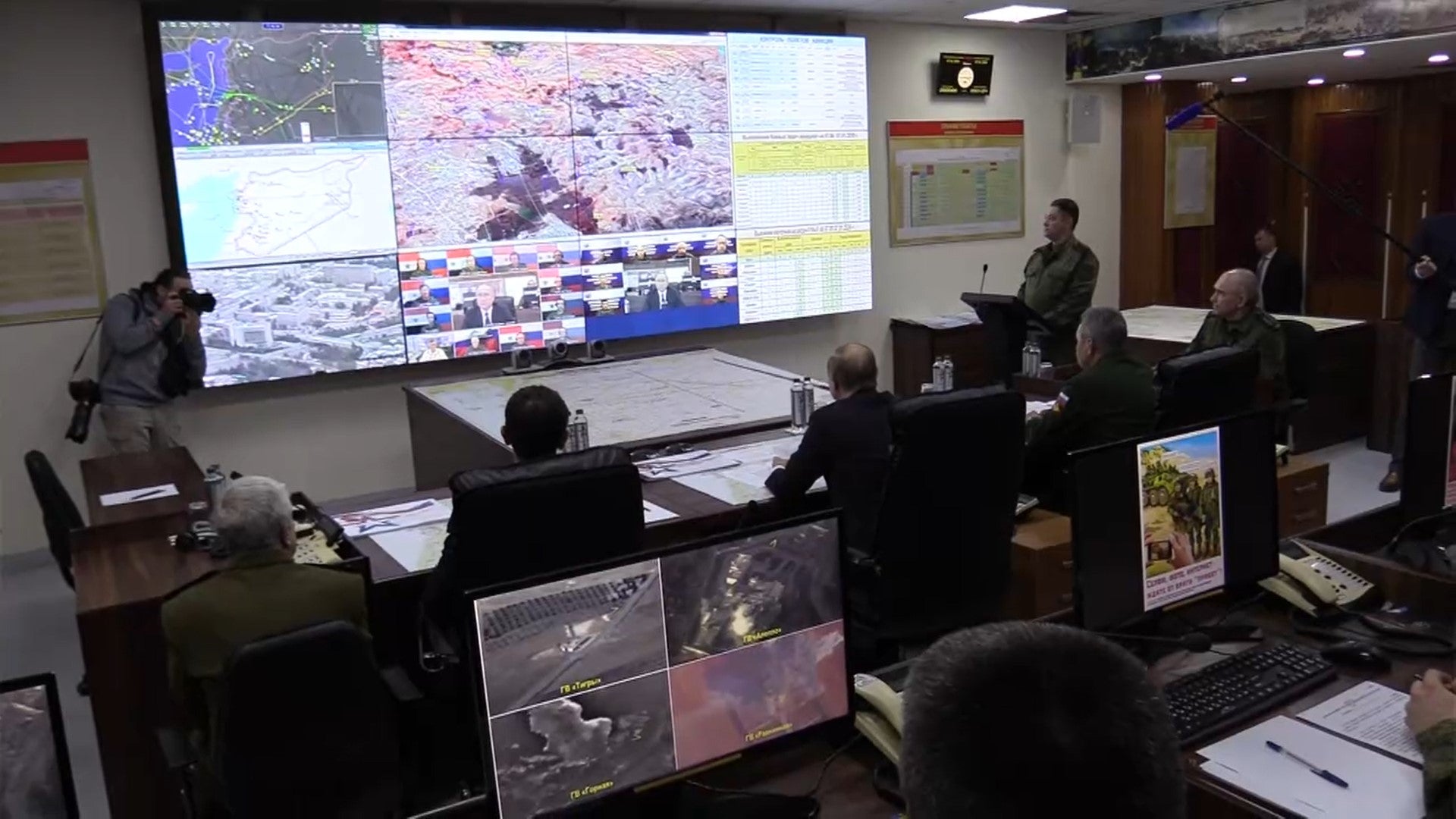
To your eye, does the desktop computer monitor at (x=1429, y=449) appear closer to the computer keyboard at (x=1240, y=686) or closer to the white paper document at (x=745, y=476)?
the computer keyboard at (x=1240, y=686)

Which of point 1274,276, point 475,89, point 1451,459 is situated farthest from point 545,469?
point 1274,276

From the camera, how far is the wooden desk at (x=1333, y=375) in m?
6.19

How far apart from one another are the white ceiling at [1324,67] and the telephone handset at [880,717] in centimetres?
614

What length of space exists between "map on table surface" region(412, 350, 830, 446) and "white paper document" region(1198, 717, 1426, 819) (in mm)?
2721

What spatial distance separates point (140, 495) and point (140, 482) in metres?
0.26

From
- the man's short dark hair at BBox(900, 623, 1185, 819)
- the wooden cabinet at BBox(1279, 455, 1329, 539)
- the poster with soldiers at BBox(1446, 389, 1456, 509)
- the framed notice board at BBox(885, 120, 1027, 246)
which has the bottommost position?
the wooden cabinet at BBox(1279, 455, 1329, 539)

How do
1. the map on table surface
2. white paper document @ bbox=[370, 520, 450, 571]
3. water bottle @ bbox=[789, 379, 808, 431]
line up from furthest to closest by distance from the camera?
the map on table surface < water bottle @ bbox=[789, 379, 808, 431] < white paper document @ bbox=[370, 520, 450, 571]

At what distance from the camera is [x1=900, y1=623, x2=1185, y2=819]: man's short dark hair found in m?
0.92

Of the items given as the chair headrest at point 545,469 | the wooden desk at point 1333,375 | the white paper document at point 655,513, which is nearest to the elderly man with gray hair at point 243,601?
the chair headrest at point 545,469

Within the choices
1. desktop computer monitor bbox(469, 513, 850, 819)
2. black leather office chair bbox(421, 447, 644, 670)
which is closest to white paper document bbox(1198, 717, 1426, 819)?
desktop computer monitor bbox(469, 513, 850, 819)

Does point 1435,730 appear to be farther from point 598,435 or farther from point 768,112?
point 768,112

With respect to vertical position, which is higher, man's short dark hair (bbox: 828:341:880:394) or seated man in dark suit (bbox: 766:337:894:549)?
man's short dark hair (bbox: 828:341:880:394)

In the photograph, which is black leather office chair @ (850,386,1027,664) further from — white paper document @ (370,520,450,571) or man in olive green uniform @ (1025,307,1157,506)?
white paper document @ (370,520,450,571)

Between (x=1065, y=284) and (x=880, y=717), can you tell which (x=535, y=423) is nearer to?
(x=880, y=717)
